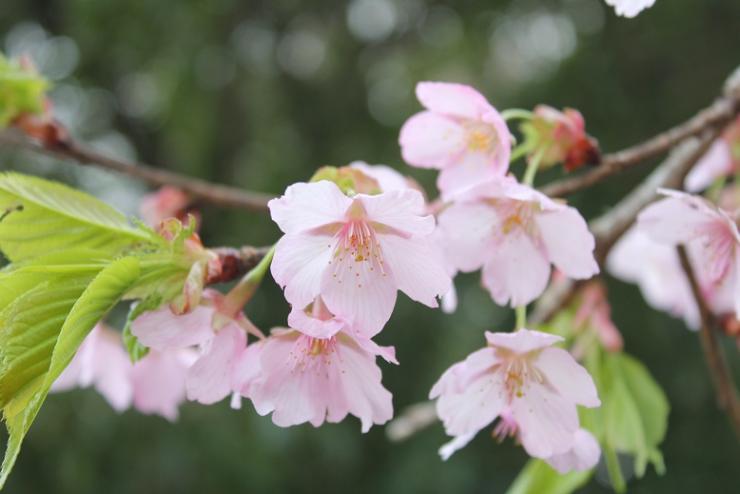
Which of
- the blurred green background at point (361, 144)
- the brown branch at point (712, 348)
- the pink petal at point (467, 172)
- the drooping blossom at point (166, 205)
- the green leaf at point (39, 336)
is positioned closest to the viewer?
the green leaf at point (39, 336)

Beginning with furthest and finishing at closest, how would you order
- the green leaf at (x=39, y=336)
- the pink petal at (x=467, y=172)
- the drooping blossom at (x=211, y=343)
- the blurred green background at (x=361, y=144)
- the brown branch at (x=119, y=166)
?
1. the blurred green background at (x=361, y=144)
2. the brown branch at (x=119, y=166)
3. the pink petal at (x=467, y=172)
4. the drooping blossom at (x=211, y=343)
5. the green leaf at (x=39, y=336)

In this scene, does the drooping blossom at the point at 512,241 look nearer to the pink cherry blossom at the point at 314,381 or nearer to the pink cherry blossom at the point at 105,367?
the pink cherry blossom at the point at 314,381

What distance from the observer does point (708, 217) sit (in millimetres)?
684

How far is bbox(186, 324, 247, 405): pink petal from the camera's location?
602mm

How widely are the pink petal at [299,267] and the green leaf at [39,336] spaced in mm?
107

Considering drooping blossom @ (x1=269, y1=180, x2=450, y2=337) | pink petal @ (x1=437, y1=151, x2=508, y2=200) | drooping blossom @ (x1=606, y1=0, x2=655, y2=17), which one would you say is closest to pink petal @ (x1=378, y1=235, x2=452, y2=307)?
drooping blossom @ (x1=269, y1=180, x2=450, y2=337)

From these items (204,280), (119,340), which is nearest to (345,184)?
(204,280)

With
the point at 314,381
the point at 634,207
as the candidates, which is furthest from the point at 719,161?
the point at 314,381

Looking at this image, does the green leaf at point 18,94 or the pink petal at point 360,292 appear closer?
the pink petal at point 360,292

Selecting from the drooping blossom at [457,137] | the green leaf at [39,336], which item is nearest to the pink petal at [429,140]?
the drooping blossom at [457,137]

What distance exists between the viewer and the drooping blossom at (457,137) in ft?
2.27

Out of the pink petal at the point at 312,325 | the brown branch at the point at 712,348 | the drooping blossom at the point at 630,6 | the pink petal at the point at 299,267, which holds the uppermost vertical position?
the drooping blossom at the point at 630,6

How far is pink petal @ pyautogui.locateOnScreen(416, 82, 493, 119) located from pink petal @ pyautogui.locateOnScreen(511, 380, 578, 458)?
0.25m

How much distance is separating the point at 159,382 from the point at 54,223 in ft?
1.61
